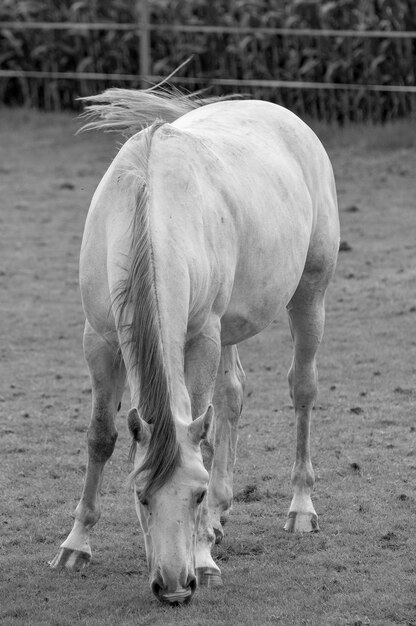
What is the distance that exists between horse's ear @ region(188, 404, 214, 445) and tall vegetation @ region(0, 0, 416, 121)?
9970mm

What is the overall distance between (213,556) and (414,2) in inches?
408

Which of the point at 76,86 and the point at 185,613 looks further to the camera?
the point at 76,86

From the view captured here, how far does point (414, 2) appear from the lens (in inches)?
539

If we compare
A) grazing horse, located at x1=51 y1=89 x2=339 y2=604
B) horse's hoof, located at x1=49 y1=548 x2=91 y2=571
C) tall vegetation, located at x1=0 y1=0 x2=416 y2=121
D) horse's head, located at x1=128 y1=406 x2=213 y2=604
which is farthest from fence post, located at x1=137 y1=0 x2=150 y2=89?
horse's head, located at x1=128 y1=406 x2=213 y2=604

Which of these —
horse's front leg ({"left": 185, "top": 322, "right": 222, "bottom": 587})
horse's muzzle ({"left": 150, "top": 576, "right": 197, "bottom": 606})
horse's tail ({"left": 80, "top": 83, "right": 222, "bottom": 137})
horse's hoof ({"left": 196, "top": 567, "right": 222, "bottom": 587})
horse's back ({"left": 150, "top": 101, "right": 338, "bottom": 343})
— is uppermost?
horse's tail ({"left": 80, "top": 83, "right": 222, "bottom": 137})

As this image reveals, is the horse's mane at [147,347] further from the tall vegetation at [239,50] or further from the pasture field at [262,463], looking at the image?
the tall vegetation at [239,50]

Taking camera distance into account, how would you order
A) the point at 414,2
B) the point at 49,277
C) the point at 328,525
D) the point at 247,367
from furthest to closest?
the point at 414,2, the point at 49,277, the point at 247,367, the point at 328,525

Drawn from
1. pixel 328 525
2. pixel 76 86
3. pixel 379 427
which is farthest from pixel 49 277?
pixel 76 86

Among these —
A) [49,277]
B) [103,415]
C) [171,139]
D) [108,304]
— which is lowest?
[49,277]

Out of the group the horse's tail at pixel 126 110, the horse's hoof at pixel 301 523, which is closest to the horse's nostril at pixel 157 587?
the horse's hoof at pixel 301 523

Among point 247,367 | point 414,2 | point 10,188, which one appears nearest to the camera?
point 247,367

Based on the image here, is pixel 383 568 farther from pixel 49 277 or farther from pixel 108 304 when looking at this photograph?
pixel 49 277

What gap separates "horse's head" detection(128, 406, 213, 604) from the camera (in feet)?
11.8

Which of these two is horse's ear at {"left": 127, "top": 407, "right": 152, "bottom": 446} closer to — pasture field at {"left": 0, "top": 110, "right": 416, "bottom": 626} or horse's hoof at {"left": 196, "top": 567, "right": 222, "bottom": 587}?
pasture field at {"left": 0, "top": 110, "right": 416, "bottom": 626}
